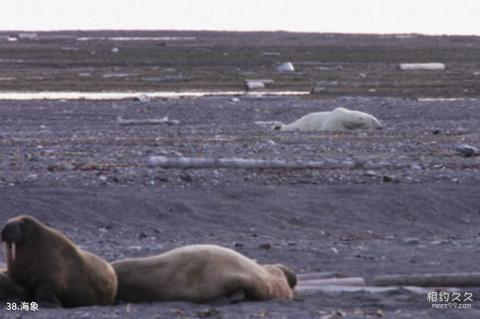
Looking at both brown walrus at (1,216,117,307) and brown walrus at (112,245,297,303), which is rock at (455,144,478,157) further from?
brown walrus at (1,216,117,307)

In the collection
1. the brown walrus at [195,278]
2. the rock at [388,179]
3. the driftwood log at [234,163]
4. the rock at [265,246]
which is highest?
the brown walrus at [195,278]

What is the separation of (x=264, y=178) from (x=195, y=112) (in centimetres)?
1315

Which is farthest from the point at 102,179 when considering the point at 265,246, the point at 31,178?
the point at 265,246

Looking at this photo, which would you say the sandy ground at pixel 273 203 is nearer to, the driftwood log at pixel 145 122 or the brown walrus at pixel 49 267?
the brown walrus at pixel 49 267

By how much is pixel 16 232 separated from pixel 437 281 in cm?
291

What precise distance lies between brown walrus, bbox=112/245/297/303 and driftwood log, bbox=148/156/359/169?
6821 millimetres

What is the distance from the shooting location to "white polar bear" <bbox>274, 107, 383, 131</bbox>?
23.1m

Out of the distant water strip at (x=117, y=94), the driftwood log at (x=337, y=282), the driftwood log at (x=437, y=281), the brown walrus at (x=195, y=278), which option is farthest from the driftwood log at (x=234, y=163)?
the distant water strip at (x=117, y=94)

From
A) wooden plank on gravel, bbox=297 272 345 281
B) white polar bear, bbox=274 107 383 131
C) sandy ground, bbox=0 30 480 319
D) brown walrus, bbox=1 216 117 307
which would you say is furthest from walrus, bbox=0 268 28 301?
white polar bear, bbox=274 107 383 131

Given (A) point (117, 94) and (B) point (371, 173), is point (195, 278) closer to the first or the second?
(B) point (371, 173)

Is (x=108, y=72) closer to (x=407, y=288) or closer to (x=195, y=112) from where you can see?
(x=195, y=112)

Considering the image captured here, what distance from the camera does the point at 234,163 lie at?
15.7 meters

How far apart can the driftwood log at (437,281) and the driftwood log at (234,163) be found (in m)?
6.39

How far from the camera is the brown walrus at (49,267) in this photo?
8359 mm
